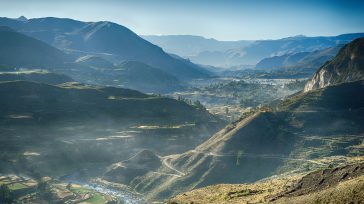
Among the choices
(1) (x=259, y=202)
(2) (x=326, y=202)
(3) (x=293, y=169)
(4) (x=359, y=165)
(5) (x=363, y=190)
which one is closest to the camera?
(5) (x=363, y=190)

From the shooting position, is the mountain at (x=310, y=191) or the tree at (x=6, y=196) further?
the tree at (x=6, y=196)

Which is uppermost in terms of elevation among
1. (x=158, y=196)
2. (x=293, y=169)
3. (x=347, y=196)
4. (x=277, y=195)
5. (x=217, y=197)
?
(x=347, y=196)

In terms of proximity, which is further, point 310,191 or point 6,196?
point 6,196

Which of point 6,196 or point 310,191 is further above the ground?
point 310,191

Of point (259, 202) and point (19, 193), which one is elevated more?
point (259, 202)

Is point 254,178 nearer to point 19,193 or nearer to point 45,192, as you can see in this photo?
point 45,192

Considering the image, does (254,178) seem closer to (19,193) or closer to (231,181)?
(231,181)

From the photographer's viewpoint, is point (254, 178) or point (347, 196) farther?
point (254, 178)

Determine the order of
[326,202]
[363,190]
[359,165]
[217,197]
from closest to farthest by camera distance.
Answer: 1. [363,190]
2. [326,202]
3. [359,165]
4. [217,197]

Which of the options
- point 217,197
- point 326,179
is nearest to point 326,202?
point 326,179

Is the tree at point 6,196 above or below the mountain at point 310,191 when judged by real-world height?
below
